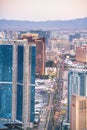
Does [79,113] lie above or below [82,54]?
below

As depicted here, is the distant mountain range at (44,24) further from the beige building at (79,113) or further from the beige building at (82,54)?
the beige building at (79,113)

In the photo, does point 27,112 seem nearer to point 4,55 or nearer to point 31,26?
point 4,55

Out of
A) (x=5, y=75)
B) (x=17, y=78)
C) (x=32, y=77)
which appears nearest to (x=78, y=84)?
(x=32, y=77)

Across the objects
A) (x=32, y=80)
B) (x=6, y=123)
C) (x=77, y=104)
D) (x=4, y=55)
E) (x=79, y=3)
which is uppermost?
(x=79, y=3)

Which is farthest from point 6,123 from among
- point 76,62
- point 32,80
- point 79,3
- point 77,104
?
point 79,3

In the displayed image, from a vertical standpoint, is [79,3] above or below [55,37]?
above

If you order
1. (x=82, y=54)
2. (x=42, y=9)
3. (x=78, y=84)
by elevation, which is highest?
(x=42, y=9)

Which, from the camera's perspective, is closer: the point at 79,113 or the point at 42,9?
the point at 79,113

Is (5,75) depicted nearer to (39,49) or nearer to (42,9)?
(39,49)
